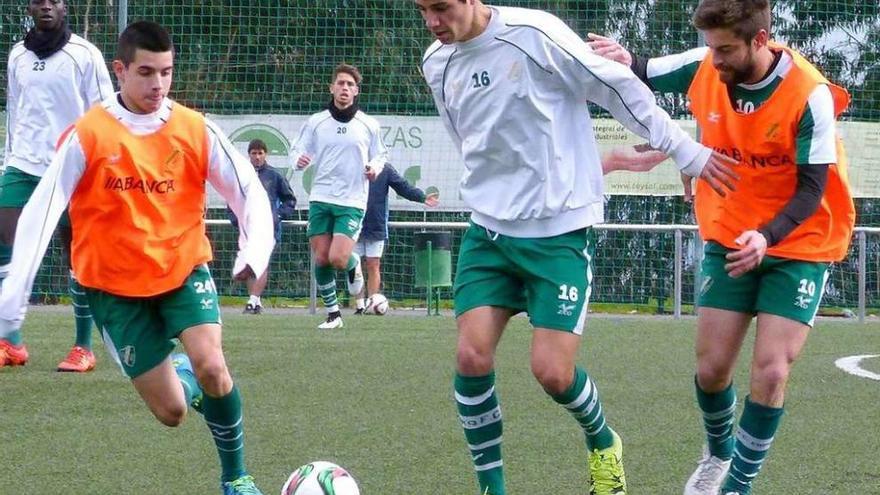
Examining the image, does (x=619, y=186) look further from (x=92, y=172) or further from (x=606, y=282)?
(x=92, y=172)

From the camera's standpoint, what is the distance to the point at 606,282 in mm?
16406

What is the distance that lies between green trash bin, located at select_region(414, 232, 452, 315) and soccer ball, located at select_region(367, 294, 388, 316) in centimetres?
56

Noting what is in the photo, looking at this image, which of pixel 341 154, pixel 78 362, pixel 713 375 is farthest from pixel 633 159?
pixel 341 154

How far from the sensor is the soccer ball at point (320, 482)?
4.96m

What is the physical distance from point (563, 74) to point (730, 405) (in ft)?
4.59

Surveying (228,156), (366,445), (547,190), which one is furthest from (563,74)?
(366,445)

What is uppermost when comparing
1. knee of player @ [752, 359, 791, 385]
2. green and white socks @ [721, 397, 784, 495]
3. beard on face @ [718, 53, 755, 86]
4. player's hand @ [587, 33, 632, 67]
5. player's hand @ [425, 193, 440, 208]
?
player's hand @ [587, 33, 632, 67]

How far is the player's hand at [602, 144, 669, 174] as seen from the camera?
554cm

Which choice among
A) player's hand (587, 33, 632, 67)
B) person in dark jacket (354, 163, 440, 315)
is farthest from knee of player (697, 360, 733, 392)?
person in dark jacket (354, 163, 440, 315)

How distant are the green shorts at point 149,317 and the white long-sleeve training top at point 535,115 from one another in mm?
1039

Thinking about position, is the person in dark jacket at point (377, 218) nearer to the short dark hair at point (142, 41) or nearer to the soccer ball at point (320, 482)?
the short dark hair at point (142, 41)

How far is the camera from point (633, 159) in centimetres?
554

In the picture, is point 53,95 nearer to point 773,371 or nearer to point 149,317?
point 149,317

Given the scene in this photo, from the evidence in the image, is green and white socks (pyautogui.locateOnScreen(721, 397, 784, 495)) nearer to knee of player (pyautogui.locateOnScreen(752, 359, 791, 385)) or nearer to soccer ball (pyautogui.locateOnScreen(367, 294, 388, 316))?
knee of player (pyautogui.locateOnScreen(752, 359, 791, 385))
